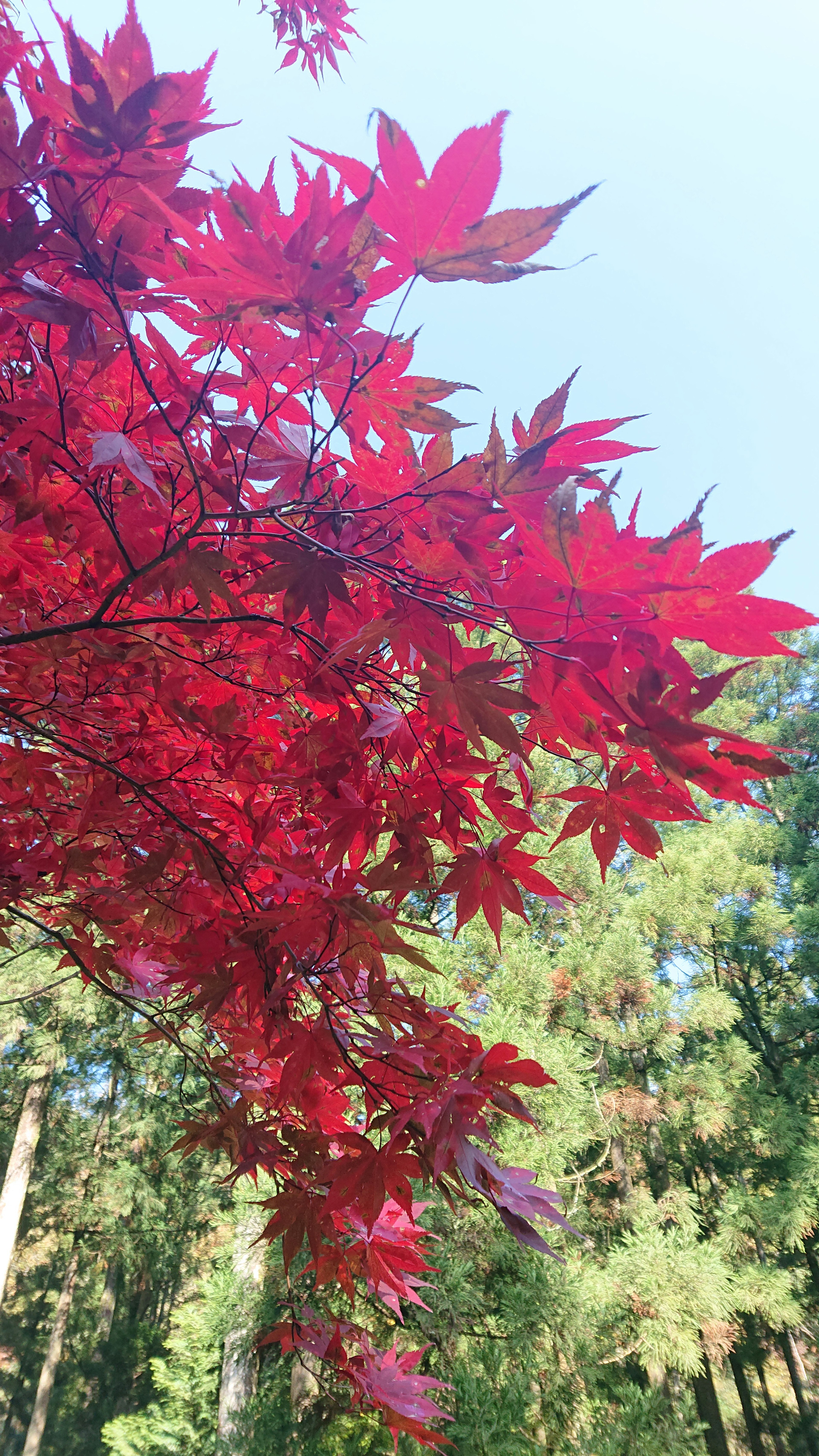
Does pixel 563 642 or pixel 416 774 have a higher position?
pixel 416 774

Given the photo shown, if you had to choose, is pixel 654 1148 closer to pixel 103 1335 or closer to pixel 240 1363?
pixel 240 1363

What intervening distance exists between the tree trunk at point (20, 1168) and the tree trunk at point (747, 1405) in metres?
6.95

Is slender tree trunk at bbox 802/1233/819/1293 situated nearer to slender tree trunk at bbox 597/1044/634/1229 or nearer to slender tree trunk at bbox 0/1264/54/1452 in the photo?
slender tree trunk at bbox 597/1044/634/1229

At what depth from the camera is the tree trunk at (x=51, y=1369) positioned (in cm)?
826

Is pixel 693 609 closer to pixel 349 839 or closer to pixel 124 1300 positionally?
pixel 349 839

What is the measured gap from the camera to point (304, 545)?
1.91ft

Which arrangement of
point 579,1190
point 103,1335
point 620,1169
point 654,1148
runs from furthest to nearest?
1. point 103,1335
2. point 654,1148
3. point 620,1169
4. point 579,1190

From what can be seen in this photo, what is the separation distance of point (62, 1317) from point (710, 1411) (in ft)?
23.8

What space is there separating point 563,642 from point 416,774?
1.38ft

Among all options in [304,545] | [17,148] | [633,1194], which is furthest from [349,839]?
[633,1194]

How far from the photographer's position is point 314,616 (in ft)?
1.91

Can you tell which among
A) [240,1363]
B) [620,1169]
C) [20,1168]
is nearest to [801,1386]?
[620,1169]

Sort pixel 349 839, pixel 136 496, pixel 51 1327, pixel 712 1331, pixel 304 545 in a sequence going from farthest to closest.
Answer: pixel 51 1327 → pixel 712 1331 → pixel 349 839 → pixel 136 496 → pixel 304 545

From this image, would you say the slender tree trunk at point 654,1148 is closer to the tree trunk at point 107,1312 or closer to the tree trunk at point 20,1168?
the tree trunk at point 20,1168
